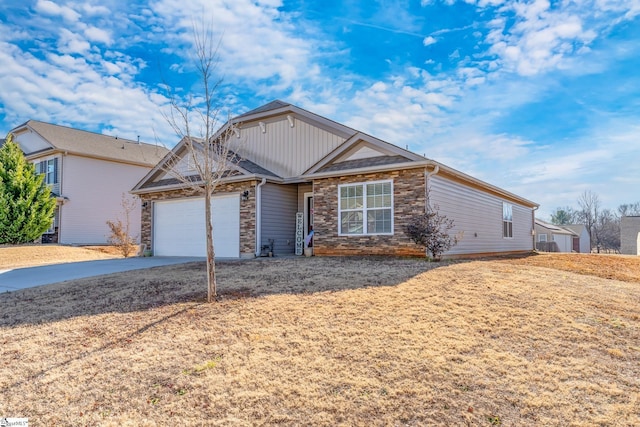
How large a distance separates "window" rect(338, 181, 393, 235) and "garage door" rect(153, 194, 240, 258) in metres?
3.96

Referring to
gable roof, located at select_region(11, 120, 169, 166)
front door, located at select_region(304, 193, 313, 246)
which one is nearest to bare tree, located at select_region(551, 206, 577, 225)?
front door, located at select_region(304, 193, 313, 246)

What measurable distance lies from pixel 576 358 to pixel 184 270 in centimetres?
884

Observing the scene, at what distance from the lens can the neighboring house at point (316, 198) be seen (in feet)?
40.3

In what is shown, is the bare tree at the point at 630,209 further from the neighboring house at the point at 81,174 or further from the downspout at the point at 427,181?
the neighboring house at the point at 81,174

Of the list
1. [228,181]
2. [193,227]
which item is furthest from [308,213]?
[193,227]

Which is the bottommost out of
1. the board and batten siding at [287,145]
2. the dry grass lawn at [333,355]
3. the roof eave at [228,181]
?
the dry grass lawn at [333,355]

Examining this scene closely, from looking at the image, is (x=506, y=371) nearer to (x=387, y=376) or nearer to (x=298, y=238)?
(x=387, y=376)

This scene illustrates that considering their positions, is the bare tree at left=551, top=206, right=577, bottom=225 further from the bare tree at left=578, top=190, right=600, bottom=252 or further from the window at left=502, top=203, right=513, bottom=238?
the window at left=502, top=203, right=513, bottom=238

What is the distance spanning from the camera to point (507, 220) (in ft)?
63.0

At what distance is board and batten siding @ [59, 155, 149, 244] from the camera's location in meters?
22.1

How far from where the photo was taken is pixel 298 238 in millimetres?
15617

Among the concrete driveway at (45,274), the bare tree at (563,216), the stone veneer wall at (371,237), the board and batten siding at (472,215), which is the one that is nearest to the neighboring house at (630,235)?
the board and batten siding at (472,215)

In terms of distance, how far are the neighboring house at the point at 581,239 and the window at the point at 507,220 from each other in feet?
103

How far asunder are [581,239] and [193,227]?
46.7 meters
